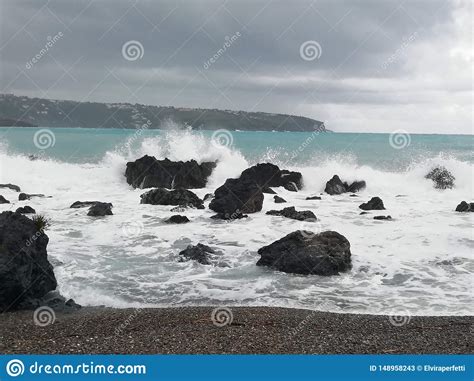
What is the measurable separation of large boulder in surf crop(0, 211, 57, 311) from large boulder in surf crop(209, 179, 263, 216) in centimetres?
1042

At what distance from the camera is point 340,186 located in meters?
30.7

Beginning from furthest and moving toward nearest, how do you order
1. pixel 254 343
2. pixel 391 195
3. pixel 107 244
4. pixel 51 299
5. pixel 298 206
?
pixel 391 195 < pixel 298 206 < pixel 107 244 < pixel 51 299 < pixel 254 343

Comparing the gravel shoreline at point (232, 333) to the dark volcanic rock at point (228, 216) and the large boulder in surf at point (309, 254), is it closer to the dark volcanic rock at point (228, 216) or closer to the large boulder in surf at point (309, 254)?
the large boulder in surf at point (309, 254)

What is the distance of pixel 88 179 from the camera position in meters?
37.1

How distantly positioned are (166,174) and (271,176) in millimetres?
6876

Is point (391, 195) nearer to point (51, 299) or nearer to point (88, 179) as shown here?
point (88, 179)

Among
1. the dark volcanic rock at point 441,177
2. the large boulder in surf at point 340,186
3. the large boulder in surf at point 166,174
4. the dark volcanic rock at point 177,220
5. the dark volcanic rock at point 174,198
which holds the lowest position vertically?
the dark volcanic rock at point 177,220

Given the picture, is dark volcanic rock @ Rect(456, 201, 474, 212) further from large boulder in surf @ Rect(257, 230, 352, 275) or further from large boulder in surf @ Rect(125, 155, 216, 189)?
large boulder in surf @ Rect(125, 155, 216, 189)

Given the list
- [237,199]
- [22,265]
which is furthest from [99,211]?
[22,265]

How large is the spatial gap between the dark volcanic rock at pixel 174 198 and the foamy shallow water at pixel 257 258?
63 cm

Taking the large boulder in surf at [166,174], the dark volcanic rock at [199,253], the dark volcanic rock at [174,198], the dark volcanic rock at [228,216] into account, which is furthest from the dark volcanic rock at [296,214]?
the large boulder in surf at [166,174]

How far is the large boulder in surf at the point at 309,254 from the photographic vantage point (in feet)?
41.5

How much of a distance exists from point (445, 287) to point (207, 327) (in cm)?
641
